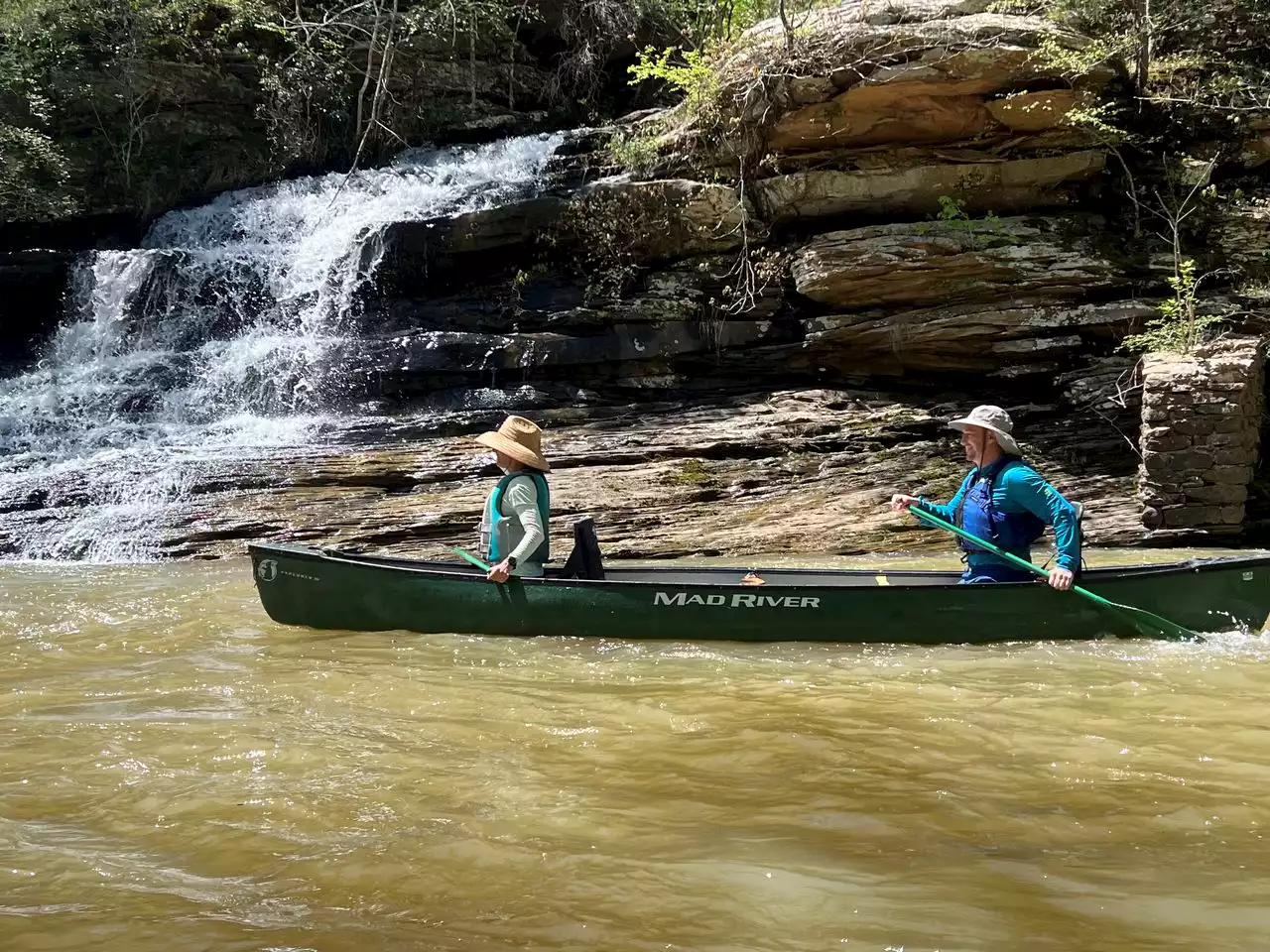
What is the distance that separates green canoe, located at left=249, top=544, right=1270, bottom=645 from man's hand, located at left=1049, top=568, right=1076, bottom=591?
4.4 inches

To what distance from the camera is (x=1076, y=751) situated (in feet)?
12.6

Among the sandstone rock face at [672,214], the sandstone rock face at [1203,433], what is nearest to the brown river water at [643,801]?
the sandstone rock face at [1203,433]

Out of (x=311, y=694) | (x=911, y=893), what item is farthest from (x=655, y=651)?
(x=911, y=893)

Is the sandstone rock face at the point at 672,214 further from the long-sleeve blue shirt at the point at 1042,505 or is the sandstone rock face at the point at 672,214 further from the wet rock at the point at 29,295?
the wet rock at the point at 29,295

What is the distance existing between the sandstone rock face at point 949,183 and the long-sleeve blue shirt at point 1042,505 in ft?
27.2

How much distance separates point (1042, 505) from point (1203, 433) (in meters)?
5.66

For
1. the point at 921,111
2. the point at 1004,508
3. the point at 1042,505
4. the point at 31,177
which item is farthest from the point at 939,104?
the point at 31,177

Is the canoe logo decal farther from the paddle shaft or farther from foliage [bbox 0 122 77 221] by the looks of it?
A: foliage [bbox 0 122 77 221]

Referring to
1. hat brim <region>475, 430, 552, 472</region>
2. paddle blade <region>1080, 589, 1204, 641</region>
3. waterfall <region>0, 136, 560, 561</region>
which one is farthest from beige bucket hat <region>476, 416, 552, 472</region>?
waterfall <region>0, 136, 560, 561</region>

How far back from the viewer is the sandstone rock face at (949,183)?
13.2 meters

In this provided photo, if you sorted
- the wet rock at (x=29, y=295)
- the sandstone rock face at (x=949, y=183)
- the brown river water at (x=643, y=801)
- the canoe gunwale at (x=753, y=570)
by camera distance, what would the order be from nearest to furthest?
the brown river water at (x=643, y=801) < the canoe gunwale at (x=753, y=570) < the sandstone rock face at (x=949, y=183) < the wet rock at (x=29, y=295)

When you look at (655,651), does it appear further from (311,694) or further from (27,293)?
(27,293)

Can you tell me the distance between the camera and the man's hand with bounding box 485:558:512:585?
20.5 ft

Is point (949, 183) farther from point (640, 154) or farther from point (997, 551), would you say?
point (997, 551)
